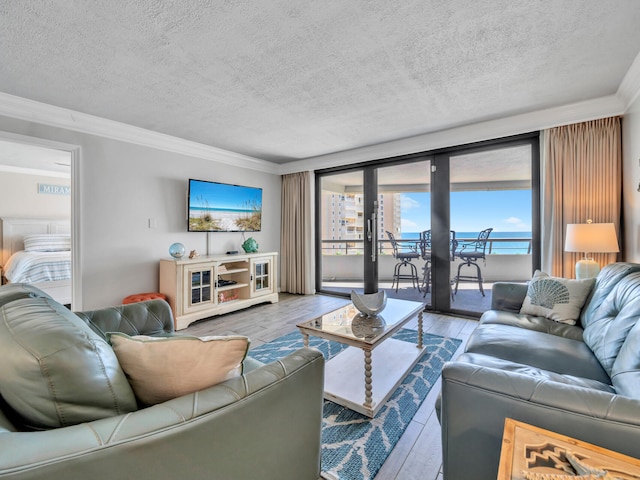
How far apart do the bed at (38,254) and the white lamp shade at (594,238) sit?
6.03 metres

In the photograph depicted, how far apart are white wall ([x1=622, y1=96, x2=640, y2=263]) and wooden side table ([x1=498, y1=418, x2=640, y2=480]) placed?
250 centimetres

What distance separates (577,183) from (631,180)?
0.39m

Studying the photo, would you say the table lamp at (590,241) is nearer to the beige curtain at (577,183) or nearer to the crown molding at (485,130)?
the beige curtain at (577,183)

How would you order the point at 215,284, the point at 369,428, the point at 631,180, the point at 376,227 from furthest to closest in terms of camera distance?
the point at 376,227, the point at 215,284, the point at 631,180, the point at 369,428

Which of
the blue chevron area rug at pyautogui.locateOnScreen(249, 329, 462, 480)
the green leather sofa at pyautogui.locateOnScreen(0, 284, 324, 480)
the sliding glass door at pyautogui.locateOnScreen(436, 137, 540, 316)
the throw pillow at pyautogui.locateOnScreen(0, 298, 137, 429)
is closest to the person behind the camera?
the green leather sofa at pyautogui.locateOnScreen(0, 284, 324, 480)

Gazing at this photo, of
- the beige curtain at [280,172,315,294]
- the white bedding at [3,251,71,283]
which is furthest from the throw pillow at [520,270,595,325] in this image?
the white bedding at [3,251,71,283]

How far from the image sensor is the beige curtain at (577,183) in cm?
261

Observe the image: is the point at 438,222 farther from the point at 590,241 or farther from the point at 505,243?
the point at 590,241

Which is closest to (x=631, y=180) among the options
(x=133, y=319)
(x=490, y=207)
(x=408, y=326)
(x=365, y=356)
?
(x=490, y=207)

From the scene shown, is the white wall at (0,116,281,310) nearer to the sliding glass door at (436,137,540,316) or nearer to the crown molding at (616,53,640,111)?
the sliding glass door at (436,137,540,316)

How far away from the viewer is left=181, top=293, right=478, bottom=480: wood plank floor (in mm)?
1363

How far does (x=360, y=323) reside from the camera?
207 cm

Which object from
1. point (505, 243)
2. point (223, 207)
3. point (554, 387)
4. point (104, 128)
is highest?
point (104, 128)

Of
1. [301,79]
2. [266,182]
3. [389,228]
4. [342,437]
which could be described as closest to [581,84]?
[301,79]
